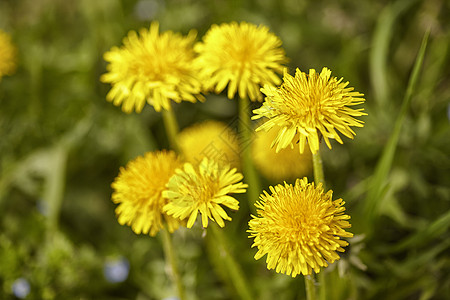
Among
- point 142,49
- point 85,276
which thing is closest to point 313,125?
point 142,49

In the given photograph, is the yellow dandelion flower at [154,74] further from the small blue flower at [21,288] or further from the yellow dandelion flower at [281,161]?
the small blue flower at [21,288]

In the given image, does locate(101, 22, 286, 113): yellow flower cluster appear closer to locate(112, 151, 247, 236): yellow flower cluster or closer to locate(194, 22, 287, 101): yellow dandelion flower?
locate(194, 22, 287, 101): yellow dandelion flower

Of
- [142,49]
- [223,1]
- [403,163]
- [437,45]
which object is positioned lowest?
[142,49]

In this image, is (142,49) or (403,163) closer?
(142,49)

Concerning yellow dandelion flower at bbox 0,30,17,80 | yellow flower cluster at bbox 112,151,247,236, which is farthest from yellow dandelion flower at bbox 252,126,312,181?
yellow dandelion flower at bbox 0,30,17,80

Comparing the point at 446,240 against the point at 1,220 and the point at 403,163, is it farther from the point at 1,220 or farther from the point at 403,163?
the point at 1,220

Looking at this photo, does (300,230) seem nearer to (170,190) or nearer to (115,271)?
(170,190)

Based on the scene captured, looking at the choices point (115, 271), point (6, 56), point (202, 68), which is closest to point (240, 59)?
point (202, 68)
